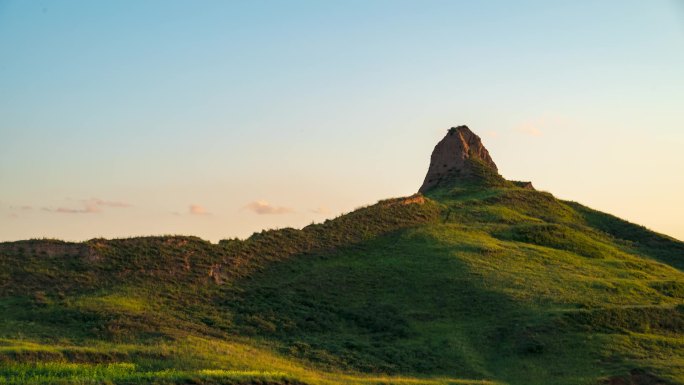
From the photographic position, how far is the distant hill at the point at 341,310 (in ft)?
103

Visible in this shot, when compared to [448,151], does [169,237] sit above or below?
below

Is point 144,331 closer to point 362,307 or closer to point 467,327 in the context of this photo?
point 362,307

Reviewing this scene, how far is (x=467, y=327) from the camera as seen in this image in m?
40.9

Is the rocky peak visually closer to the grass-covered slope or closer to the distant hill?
the distant hill

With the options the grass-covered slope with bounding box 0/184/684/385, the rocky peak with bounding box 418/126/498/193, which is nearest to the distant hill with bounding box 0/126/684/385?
the grass-covered slope with bounding box 0/184/684/385

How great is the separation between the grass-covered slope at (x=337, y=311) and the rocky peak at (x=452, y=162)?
1081 inches

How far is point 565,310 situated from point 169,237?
24.4m

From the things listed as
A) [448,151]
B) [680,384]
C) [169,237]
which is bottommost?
[680,384]

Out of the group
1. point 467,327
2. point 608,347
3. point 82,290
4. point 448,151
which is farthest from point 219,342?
point 448,151

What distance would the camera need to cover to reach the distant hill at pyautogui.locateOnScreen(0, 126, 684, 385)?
3130cm

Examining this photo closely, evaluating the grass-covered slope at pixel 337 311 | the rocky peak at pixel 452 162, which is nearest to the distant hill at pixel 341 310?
the grass-covered slope at pixel 337 311

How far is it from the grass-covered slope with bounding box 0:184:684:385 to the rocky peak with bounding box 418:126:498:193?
27458mm

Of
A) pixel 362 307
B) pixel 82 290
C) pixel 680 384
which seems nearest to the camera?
pixel 680 384

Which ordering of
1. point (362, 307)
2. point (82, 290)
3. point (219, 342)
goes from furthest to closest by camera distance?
point (362, 307) → point (82, 290) → point (219, 342)
